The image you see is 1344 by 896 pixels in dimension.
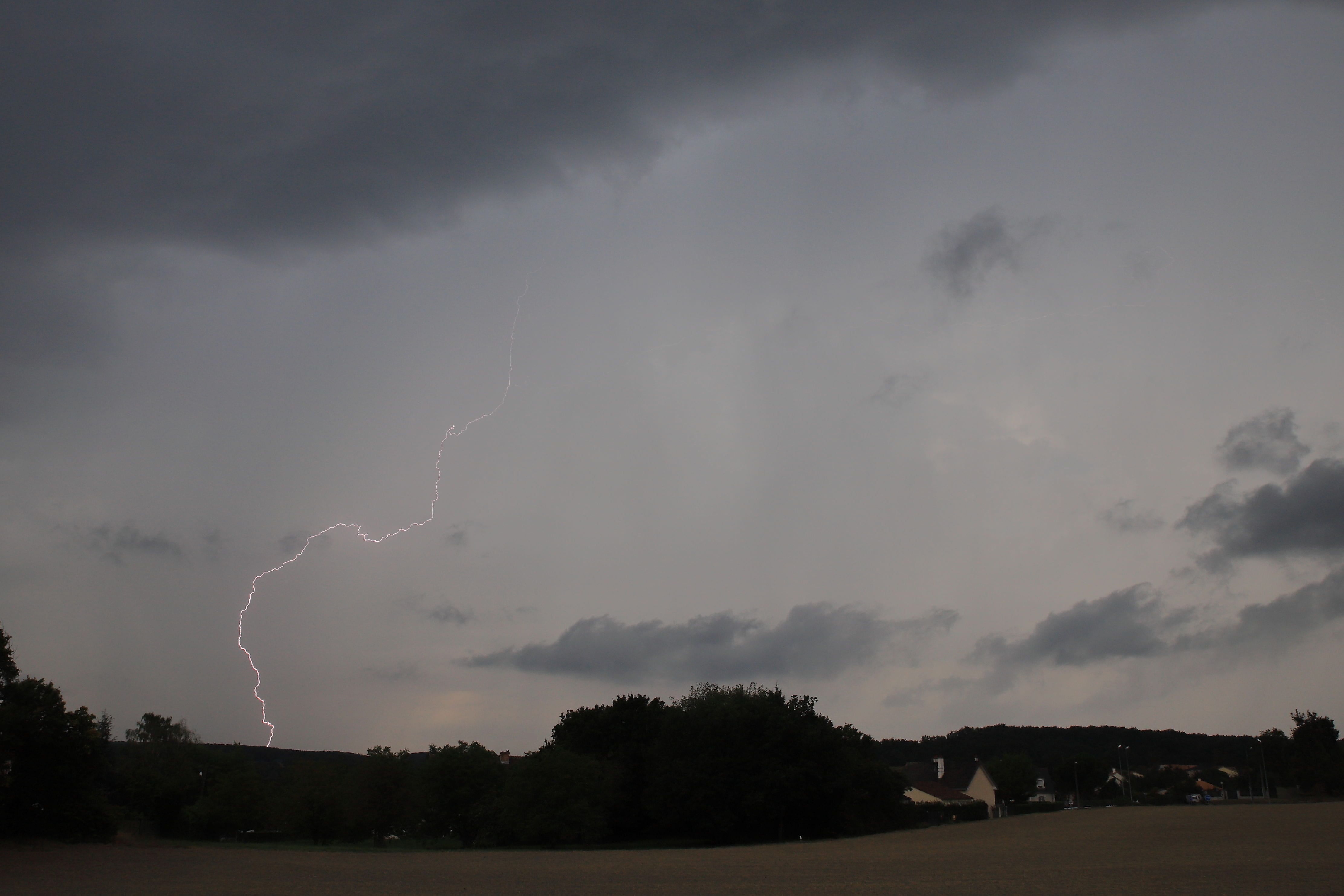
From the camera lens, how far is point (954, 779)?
137625mm

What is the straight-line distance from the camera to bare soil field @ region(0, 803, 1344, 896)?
27141 mm

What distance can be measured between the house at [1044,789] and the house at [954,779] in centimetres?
552

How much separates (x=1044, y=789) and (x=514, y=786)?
133153mm

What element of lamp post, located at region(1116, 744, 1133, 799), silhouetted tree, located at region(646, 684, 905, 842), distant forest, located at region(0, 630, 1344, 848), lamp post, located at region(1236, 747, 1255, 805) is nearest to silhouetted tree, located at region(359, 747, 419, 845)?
distant forest, located at region(0, 630, 1344, 848)

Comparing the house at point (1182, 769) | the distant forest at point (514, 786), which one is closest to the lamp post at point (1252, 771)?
the house at point (1182, 769)

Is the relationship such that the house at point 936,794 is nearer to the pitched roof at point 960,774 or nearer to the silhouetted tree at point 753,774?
the pitched roof at point 960,774

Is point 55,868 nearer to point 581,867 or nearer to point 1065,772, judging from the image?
point 581,867

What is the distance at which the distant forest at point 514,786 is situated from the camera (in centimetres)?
4731

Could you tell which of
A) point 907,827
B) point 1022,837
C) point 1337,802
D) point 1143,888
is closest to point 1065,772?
point 1337,802

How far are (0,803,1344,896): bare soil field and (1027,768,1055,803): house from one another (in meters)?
73.6

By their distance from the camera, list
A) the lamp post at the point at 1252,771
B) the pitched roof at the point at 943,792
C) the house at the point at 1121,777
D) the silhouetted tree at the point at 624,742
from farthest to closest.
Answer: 1. the house at the point at 1121,777
2. the lamp post at the point at 1252,771
3. the pitched roof at the point at 943,792
4. the silhouetted tree at the point at 624,742

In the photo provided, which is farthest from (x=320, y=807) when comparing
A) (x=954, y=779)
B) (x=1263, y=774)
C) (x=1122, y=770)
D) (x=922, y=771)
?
(x=1122, y=770)

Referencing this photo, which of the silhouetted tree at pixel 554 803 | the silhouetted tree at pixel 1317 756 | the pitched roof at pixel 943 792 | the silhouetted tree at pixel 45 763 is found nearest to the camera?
the silhouetted tree at pixel 45 763

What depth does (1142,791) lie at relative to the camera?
150m
